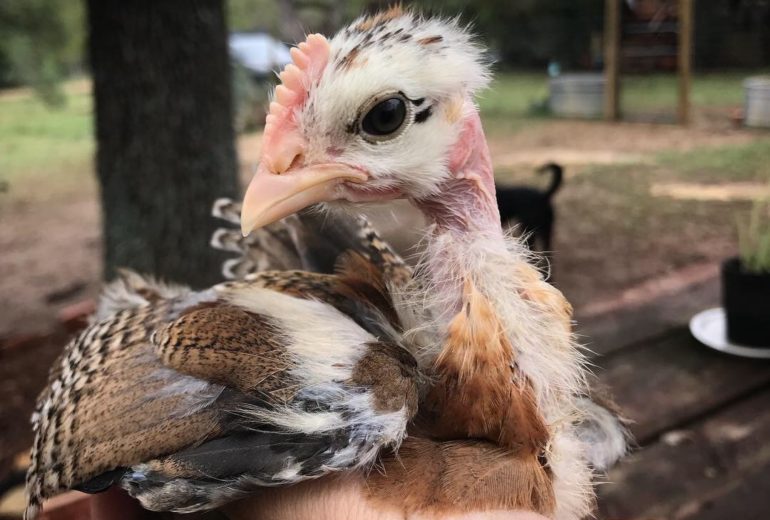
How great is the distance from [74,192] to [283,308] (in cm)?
698

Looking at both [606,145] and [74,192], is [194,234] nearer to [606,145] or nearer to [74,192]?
[74,192]

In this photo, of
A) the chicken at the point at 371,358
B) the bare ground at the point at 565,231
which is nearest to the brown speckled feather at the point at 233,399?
the chicken at the point at 371,358

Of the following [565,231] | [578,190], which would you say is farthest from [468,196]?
[578,190]

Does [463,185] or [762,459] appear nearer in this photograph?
[463,185]

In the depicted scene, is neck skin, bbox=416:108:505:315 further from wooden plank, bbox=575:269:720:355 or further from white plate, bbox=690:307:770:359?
white plate, bbox=690:307:770:359

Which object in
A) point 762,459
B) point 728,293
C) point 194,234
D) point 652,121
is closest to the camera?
point 762,459

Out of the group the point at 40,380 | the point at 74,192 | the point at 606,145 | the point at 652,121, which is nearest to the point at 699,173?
the point at 606,145

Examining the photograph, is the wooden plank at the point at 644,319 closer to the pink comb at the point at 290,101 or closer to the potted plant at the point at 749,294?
the potted plant at the point at 749,294

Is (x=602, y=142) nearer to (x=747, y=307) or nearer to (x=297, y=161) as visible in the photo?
(x=747, y=307)

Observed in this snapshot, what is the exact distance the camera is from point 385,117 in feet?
2.56

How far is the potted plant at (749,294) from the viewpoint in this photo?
1.93m

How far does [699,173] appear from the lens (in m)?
5.78

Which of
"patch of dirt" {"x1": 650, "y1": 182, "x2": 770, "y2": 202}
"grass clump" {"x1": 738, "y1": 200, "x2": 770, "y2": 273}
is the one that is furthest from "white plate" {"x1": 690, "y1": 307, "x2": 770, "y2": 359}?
"patch of dirt" {"x1": 650, "y1": 182, "x2": 770, "y2": 202}

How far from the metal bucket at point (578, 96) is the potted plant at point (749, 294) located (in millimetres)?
7647
